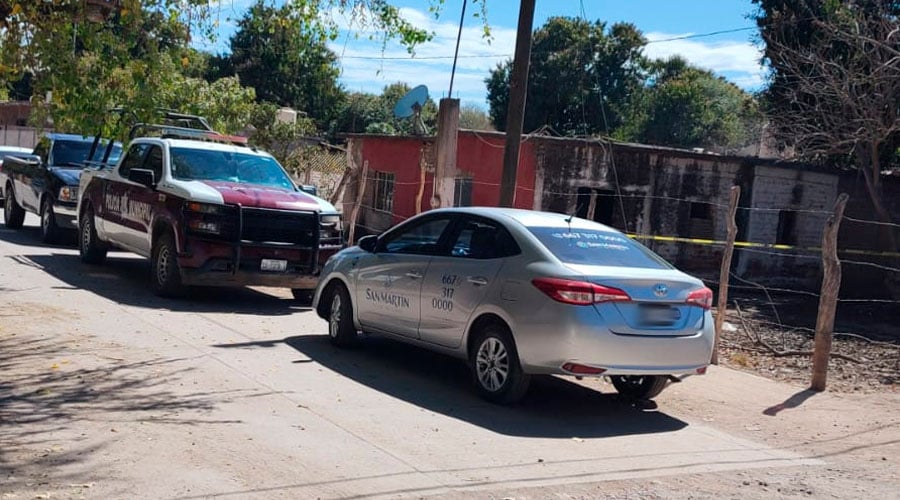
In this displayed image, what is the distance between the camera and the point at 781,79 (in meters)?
22.8

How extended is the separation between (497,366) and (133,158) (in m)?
8.26

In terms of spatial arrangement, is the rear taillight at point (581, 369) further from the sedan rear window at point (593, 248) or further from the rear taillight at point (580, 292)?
the sedan rear window at point (593, 248)

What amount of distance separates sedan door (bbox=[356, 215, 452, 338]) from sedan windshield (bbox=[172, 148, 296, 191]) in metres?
4.04

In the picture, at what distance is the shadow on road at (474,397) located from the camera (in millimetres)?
8008

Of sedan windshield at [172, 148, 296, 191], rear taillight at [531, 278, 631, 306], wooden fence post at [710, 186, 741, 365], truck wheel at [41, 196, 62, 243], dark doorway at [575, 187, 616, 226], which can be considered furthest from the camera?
dark doorway at [575, 187, 616, 226]

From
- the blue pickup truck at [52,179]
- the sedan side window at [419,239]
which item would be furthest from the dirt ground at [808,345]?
the blue pickup truck at [52,179]

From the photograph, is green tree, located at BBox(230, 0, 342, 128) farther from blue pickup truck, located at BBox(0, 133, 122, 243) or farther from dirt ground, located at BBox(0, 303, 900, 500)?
dirt ground, located at BBox(0, 303, 900, 500)

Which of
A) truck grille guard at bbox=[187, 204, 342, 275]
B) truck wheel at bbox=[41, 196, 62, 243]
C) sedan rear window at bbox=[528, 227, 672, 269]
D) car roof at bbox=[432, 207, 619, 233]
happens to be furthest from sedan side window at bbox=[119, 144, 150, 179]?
sedan rear window at bbox=[528, 227, 672, 269]

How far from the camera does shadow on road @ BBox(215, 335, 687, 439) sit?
8.01 meters

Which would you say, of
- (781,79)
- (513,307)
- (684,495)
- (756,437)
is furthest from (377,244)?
(781,79)

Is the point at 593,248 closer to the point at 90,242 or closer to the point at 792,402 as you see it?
the point at 792,402

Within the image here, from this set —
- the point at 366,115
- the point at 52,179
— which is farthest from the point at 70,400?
the point at 366,115

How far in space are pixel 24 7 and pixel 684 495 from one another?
26.8ft

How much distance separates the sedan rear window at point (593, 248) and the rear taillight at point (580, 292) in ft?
1.23
